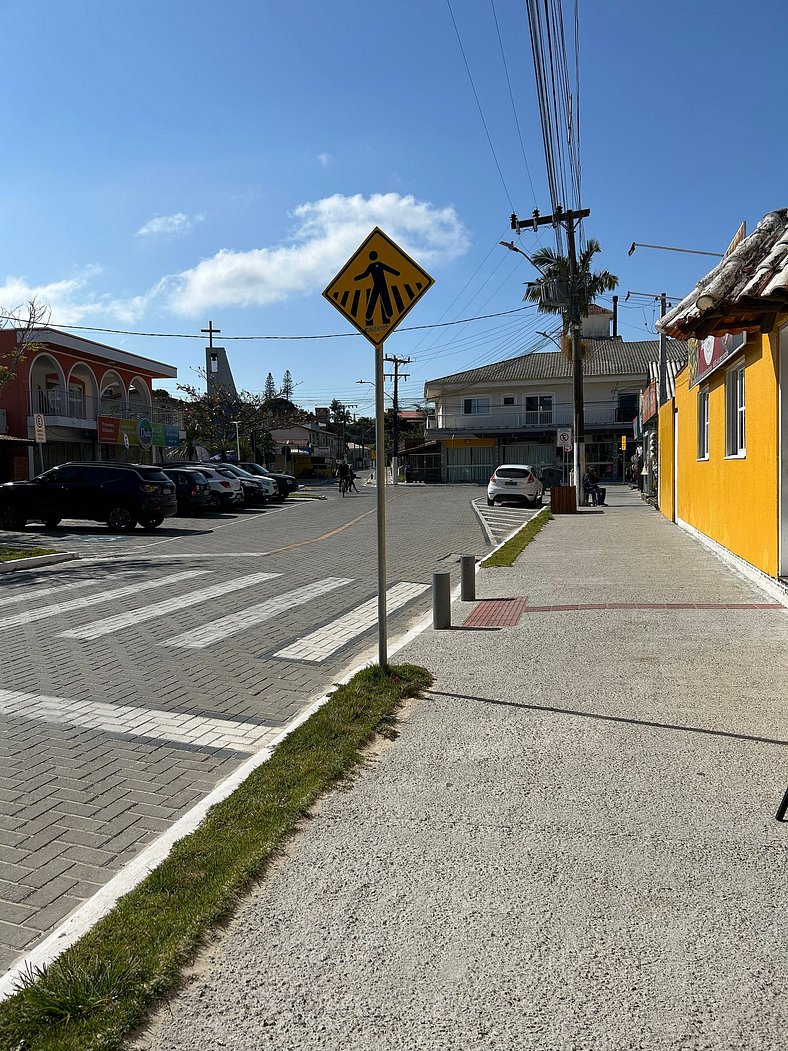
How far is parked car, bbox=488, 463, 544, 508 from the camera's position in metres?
31.7

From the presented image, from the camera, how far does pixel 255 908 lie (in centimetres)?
326

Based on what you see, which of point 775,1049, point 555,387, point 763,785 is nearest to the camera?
point 775,1049

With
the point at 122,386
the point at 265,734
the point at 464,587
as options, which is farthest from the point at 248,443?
the point at 265,734

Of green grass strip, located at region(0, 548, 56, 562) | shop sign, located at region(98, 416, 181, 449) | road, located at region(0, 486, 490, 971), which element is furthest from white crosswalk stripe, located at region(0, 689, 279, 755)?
shop sign, located at region(98, 416, 181, 449)

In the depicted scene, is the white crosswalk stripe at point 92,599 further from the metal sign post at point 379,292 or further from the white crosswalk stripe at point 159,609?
the metal sign post at point 379,292

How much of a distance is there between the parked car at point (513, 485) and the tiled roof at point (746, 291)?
22.5 meters

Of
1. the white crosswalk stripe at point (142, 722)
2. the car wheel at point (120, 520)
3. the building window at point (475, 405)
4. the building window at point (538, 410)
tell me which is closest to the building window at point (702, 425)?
the white crosswalk stripe at point (142, 722)

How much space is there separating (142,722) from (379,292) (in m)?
3.54

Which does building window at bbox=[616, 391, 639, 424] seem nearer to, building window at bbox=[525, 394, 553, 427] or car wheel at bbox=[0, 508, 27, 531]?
building window at bbox=[525, 394, 553, 427]

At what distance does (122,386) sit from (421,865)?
44.4 meters

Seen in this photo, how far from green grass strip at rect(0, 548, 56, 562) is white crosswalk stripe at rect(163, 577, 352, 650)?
5769 mm

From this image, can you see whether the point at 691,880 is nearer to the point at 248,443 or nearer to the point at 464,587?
the point at 464,587

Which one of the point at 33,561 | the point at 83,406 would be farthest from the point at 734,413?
the point at 83,406

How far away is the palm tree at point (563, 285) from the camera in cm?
3238
